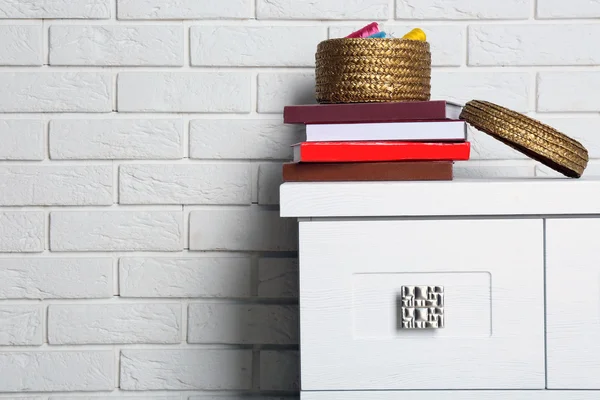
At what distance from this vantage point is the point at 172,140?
1391 mm

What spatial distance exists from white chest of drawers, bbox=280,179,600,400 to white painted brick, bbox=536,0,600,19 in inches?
20.8

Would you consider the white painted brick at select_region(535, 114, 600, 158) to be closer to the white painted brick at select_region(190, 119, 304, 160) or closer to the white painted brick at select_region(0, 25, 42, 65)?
the white painted brick at select_region(190, 119, 304, 160)

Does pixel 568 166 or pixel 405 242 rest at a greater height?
pixel 568 166

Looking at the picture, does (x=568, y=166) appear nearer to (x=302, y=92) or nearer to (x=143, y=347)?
(x=302, y=92)

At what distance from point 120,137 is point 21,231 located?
261mm

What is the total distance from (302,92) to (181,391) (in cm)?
62

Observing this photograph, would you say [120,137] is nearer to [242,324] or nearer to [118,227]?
[118,227]

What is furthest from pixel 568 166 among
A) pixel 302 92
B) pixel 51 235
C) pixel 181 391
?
pixel 51 235

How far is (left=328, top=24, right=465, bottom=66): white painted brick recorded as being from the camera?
4.50 feet

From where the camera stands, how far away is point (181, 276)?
139cm

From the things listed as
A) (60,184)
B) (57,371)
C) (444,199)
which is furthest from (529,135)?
(57,371)

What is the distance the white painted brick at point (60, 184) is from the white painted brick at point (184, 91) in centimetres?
14

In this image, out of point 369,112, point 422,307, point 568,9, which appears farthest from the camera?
point 568,9

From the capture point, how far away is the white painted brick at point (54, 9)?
4.52ft
